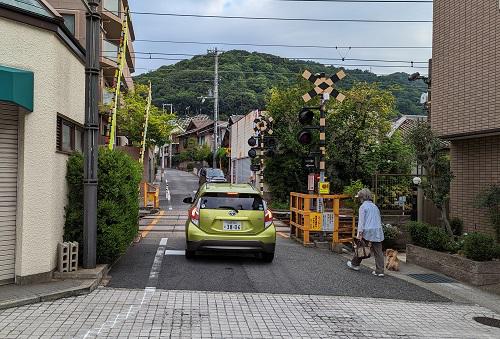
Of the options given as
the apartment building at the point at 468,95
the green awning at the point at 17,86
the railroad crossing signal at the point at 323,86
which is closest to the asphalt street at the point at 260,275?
the green awning at the point at 17,86

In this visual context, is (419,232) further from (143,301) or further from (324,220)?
(143,301)

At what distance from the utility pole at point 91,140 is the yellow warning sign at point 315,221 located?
21.7 ft

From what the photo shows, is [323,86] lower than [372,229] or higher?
higher

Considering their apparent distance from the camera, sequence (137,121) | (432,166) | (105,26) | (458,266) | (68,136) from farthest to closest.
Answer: (105,26) < (137,121) < (432,166) < (458,266) < (68,136)

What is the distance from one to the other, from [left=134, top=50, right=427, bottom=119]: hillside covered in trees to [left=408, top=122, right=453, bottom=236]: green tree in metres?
13.3

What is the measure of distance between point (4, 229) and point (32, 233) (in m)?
0.38

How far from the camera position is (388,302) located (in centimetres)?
816

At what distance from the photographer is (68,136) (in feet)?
30.2

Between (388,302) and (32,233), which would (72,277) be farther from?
(388,302)

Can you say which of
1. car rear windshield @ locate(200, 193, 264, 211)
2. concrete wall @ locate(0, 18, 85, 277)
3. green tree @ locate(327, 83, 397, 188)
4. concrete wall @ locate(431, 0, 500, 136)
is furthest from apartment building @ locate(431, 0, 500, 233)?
green tree @ locate(327, 83, 397, 188)

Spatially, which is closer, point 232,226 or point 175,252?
point 232,226

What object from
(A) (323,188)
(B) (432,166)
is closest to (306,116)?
Result: (A) (323,188)

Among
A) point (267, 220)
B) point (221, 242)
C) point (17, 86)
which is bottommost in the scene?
point (221, 242)

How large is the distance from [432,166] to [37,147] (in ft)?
27.3
